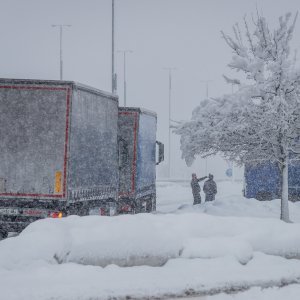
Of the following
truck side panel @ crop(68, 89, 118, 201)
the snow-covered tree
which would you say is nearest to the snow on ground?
truck side panel @ crop(68, 89, 118, 201)

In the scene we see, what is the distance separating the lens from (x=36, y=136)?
1172 centimetres

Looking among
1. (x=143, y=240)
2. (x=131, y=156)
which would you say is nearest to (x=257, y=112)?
(x=131, y=156)

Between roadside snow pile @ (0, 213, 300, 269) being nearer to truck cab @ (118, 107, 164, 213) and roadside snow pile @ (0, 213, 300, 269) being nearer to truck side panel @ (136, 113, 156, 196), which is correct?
truck cab @ (118, 107, 164, 213)

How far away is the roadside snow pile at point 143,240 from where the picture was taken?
218 inches

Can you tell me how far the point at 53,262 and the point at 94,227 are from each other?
1.99 feet

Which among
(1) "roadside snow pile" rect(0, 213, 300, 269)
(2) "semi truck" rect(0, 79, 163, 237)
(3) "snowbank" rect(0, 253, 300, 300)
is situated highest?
(2) "semi truck" rect(0, 79, 163, 237)

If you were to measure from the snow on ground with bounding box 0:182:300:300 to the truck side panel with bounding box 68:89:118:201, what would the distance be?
5658mm

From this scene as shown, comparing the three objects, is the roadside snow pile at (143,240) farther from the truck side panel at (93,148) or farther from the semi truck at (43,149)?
the truck side panel at (93,148)

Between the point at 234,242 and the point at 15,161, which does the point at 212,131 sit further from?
the point at 234,242

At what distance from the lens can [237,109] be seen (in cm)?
1448

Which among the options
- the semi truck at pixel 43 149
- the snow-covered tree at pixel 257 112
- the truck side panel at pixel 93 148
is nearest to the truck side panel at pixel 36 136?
the semi truck at pixel 43 149

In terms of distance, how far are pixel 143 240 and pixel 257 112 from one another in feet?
30.6

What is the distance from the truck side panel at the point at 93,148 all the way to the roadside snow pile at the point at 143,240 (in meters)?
5.62

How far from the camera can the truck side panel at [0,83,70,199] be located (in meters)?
11.7
